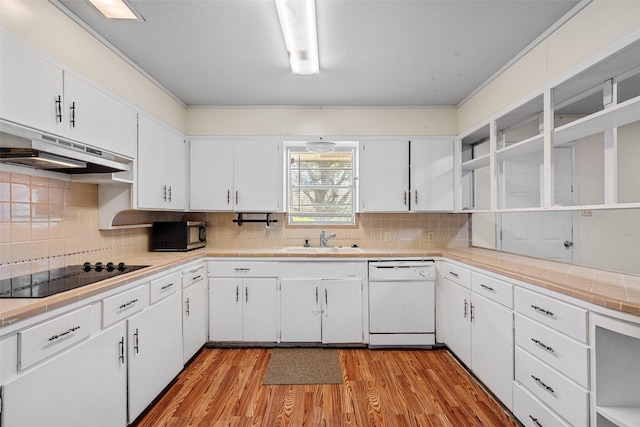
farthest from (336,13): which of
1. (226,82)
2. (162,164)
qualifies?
(162,164)

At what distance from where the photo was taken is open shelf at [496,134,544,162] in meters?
2.06

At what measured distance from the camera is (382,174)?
325cm

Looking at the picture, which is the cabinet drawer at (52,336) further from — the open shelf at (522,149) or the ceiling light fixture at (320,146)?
the open shelf at (522,149)

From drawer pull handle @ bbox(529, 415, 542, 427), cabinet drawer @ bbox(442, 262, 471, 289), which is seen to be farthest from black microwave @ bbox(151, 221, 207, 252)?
drawer pull handle @ bbox(529, 415, 542, 427)

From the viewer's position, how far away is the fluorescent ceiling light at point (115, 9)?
5.52 ft

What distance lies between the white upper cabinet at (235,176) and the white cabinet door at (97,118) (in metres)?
0.95

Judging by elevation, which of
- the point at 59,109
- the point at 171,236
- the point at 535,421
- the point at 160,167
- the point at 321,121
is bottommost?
the point at 535,421

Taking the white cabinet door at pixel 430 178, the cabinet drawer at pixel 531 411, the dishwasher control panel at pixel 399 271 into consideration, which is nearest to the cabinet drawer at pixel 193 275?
the dishwasher control panel at pixel 399 271

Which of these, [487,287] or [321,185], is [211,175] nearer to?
[321,185]

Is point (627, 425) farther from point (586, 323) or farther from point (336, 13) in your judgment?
point (336, 13)

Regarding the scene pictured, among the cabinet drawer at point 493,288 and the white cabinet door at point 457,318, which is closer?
the cabinet drawer at point 493,288

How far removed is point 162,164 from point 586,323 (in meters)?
3.19

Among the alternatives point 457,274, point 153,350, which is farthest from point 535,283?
point 153,350

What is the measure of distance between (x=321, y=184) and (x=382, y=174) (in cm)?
77
